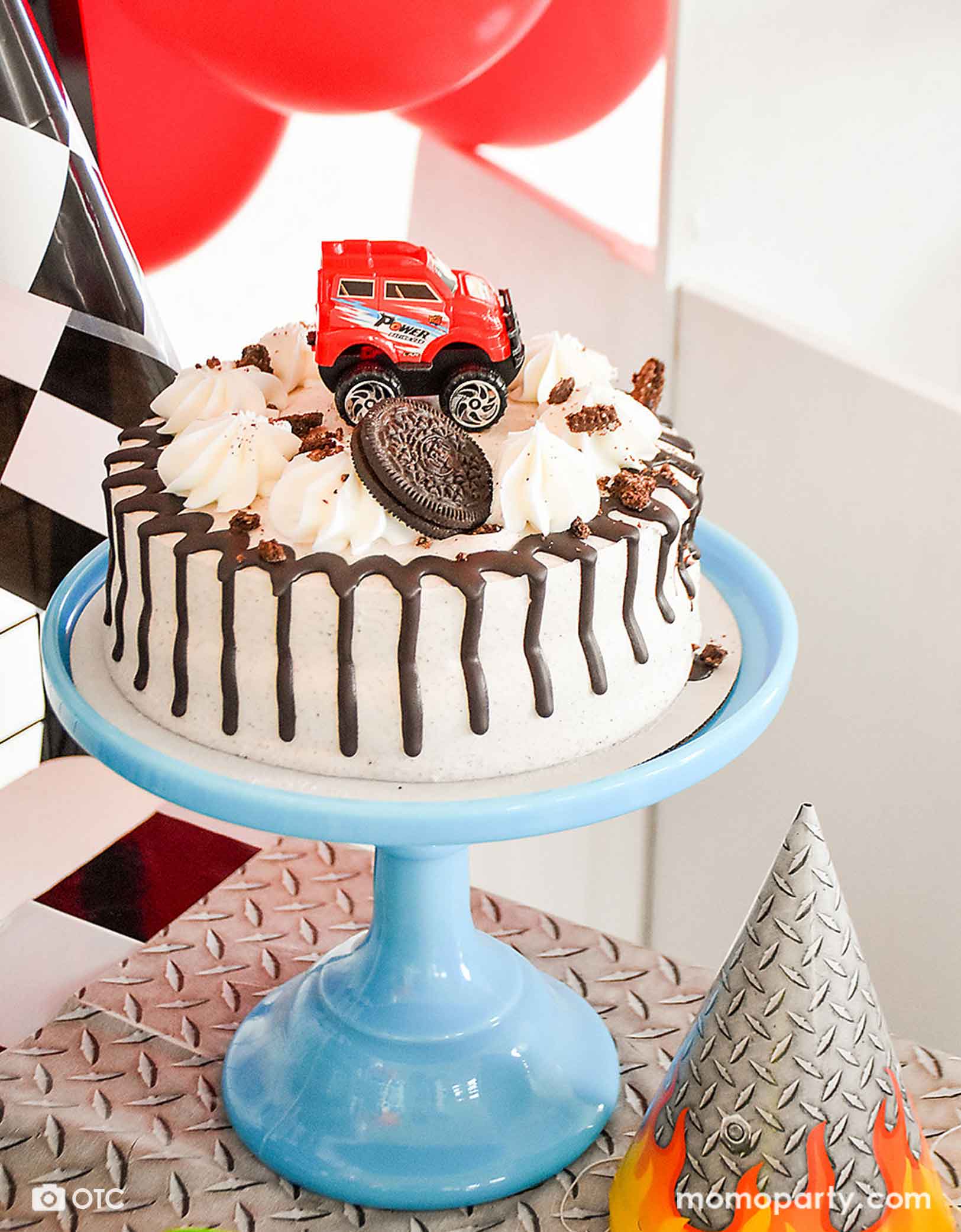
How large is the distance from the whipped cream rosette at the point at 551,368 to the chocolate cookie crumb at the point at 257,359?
28 centimetres

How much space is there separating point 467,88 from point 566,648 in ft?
3.25

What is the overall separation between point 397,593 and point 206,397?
38cm

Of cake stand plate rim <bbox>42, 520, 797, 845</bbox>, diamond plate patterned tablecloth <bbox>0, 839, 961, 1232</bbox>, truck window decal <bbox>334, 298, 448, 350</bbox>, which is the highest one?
truck window decal <bbox>334, 298, 448, 350</bbox>

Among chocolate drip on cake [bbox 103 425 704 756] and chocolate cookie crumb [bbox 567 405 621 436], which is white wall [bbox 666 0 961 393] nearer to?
chocolate cookie crumb [bbox 567 405 621 436]

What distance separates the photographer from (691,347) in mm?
2062

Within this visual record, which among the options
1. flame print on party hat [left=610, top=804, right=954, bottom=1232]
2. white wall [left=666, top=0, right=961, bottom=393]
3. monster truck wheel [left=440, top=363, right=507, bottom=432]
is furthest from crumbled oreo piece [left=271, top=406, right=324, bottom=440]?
white wall [left=666, top=0, right=961, bottom=393]

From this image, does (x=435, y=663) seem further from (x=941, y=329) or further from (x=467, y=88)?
(x=941, y=329)

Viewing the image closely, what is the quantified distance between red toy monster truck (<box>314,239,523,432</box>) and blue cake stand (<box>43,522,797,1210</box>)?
0.37 meters

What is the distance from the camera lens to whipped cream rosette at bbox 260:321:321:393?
1.46 m

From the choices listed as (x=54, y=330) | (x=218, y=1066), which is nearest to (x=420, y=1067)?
(x=218, y=1066)

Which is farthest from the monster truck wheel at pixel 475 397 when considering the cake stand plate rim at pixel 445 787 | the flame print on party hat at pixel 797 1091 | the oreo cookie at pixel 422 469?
the flame print on party hat at pixel 797 1091

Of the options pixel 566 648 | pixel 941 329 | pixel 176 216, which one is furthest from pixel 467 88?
pixel 566 648

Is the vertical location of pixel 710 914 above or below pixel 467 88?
below

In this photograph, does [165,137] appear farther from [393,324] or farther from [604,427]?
[604,427]
